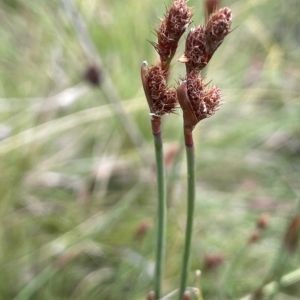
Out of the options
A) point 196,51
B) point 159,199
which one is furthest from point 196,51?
point 159,199

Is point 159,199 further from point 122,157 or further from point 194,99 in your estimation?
point 122,157

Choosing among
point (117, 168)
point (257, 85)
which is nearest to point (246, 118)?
point (257, 85)

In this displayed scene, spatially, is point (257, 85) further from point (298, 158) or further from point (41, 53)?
point (41, 53)

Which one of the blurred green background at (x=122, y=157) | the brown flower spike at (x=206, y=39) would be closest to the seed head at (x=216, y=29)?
the brown flower spike at (x=206, y=39)

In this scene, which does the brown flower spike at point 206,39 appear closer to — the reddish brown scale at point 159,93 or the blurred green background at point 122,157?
the reddish brown scale at point 159,93

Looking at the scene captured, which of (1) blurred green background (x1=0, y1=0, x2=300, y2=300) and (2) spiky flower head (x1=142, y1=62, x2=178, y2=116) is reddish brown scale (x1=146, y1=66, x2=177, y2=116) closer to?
(2) spiky flower head (x1=142, y1=62, x2=178, y2=116)
